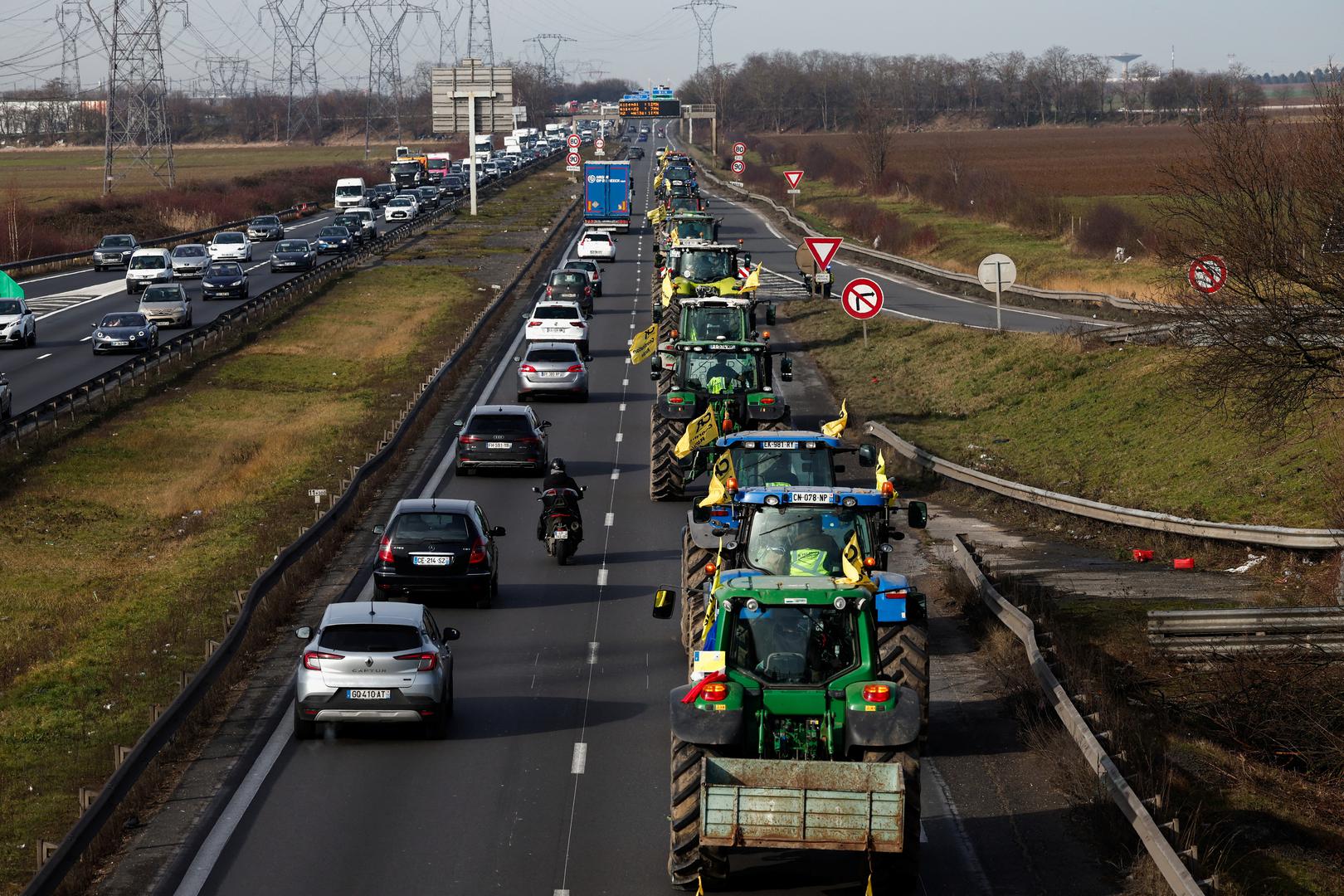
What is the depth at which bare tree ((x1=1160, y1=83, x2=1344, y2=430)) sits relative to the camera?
19203mm

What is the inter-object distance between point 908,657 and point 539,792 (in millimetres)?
3650

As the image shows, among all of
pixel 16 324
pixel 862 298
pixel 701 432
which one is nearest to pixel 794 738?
pixel 701 432

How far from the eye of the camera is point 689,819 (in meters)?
11.8

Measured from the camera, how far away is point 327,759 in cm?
1603

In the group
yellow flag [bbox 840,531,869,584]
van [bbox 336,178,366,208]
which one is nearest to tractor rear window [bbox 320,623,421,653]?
yellow flag [bbox 840,531,869,584]

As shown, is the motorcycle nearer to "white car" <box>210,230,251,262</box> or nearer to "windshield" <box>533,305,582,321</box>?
"windshield" <box>533,305,582,321</box>

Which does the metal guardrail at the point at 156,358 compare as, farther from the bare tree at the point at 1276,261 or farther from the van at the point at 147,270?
the bare tree at the point at 1276,261

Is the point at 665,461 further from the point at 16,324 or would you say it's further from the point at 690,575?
the point at 16,324

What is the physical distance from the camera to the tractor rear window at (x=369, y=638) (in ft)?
53.7

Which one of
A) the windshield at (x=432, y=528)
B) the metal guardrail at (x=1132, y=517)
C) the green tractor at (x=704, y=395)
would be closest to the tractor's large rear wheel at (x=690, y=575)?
the windshield at (x=432, y=528)

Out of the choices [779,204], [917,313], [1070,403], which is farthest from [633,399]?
[779,204]

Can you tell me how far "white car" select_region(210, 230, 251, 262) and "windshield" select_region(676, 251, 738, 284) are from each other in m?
36.7

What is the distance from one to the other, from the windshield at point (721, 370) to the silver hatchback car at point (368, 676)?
1327cm

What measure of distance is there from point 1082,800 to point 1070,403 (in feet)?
76.9
